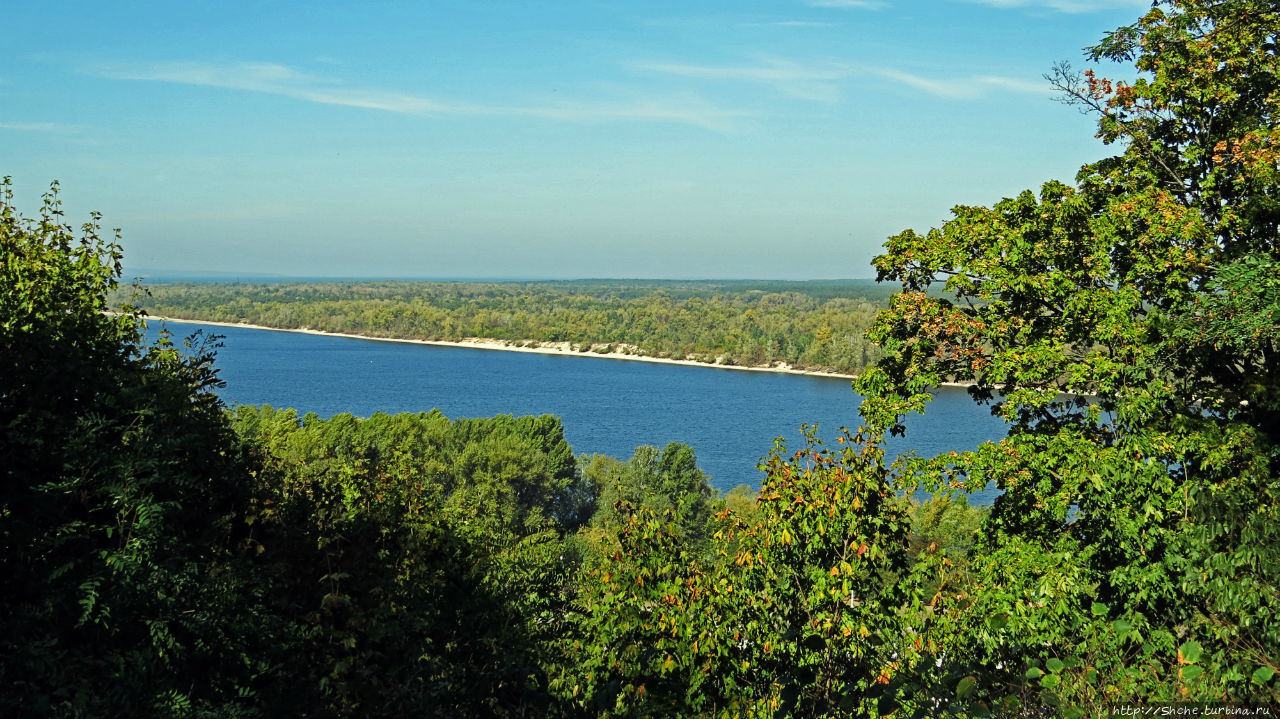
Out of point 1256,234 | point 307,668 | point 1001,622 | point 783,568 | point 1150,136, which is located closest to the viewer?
point 1001,622

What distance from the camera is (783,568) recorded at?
6.66m

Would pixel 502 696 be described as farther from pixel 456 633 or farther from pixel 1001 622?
pixel 1001 622

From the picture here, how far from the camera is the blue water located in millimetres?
55375

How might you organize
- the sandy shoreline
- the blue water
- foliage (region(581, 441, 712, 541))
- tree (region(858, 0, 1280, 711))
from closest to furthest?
tree (region(858, 0, 1280, 711)), foliage (region(581, 441, 712, 541)), the blue water, the sandy shoreline

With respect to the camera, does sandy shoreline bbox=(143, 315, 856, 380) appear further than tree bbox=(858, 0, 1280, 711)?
Yes

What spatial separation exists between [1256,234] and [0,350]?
34.0ft

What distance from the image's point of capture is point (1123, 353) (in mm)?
9070

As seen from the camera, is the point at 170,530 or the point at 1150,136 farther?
the point at 1150,136

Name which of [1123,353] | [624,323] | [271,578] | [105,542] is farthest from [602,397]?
[105,542]

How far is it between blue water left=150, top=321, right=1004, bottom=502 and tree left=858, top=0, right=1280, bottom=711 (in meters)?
26.6

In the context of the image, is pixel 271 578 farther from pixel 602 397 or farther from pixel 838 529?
pixel 602 397

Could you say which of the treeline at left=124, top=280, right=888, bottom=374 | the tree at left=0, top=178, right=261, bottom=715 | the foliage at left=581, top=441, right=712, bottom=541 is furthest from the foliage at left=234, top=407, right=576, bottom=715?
the treeline at left=124, top=280, right=888, bottom=374

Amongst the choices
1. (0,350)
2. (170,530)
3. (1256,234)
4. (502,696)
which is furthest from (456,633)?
(1256,234)

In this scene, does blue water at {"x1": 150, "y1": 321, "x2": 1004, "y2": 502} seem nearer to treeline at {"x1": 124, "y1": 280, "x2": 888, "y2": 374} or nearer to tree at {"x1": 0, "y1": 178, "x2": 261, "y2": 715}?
treeline at {"x1": 124, "y1": 280, "x2": 888, "y2": 374}
